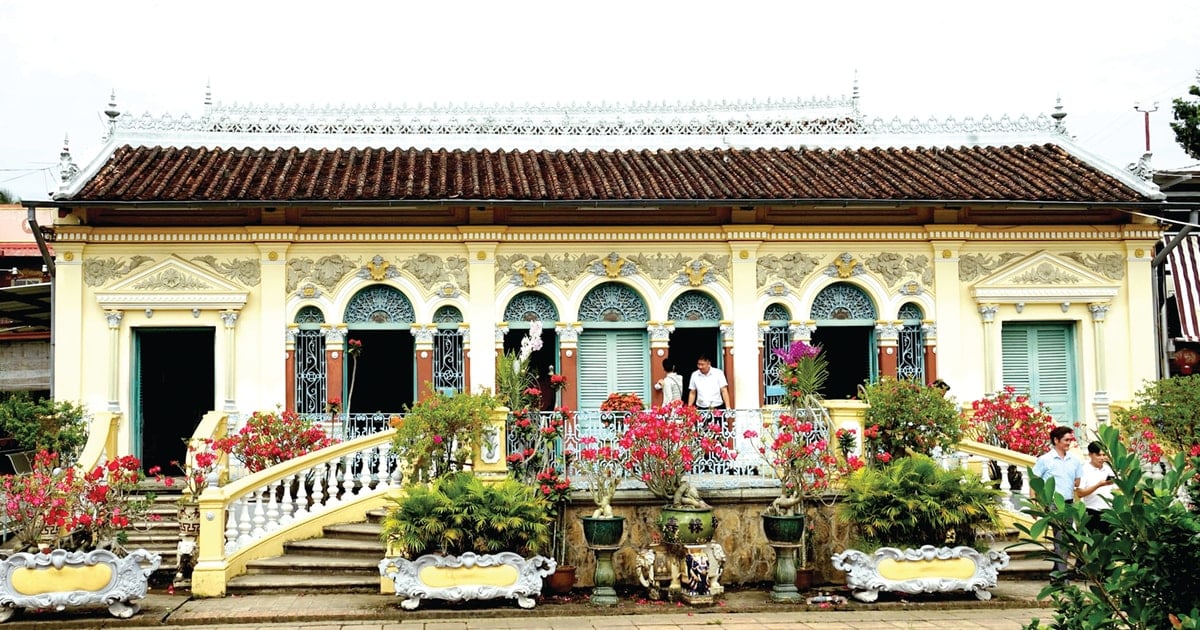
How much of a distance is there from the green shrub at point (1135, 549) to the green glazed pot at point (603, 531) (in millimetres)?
5747

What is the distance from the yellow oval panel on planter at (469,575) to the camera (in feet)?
29.9

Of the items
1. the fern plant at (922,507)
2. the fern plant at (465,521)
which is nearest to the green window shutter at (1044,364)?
the fern plant at (922,507)

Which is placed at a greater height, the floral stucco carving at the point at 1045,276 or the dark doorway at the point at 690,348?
the floral stucco carving at the point at 1045,276

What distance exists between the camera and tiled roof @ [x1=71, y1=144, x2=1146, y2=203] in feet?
45.0

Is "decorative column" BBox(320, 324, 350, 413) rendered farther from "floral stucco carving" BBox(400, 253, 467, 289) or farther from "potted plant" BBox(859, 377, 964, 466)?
"potted plant" BBox(859, 377, 964, 466)

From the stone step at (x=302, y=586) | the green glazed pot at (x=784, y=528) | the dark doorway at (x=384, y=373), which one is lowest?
the stone step at (x=302, y=586)

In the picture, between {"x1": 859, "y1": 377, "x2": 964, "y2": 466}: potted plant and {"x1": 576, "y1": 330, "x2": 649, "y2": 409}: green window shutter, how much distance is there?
13.1ft

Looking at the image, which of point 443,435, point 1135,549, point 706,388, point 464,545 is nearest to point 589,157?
point 706,388

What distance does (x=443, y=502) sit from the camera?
359 inches

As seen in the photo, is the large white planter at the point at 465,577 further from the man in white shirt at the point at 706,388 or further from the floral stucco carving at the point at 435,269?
the floral stucco carving at the point at 435,269

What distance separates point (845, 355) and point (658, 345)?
3093 mm

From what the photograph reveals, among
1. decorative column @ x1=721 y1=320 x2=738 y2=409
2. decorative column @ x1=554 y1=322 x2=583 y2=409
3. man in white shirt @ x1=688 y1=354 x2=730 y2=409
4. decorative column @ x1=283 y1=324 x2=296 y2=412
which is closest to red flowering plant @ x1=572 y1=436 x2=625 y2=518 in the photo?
man in white shirt @ x1=688 y1=354 x2=730 y2=409

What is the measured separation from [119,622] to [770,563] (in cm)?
570

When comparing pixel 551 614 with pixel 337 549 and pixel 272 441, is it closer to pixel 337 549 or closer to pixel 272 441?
pixel 337 549
